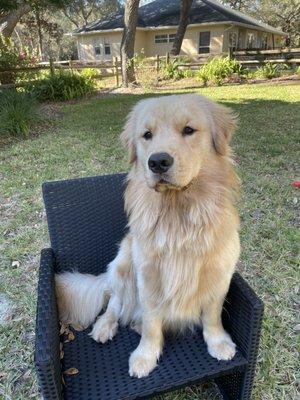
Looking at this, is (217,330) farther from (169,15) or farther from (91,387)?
(169,15)

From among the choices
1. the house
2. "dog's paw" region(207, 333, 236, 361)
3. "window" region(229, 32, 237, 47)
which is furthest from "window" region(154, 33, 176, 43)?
"dog's paw" region(207, 333, 236, 361)

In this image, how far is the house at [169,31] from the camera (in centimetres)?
2516

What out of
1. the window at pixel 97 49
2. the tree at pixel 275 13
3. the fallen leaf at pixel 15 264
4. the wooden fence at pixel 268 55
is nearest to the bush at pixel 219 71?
the wooden fence at pixel 268 55

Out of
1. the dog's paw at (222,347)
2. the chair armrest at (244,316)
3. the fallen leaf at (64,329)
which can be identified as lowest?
the fallen leaf at (64,329)

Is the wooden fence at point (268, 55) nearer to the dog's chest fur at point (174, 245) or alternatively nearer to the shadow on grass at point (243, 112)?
the shadow on grass at point (243, 112)

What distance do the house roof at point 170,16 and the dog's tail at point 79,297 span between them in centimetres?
2578

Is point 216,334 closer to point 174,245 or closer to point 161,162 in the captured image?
point 174,245

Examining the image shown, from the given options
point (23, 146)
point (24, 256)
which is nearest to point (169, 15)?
point (23, 146)

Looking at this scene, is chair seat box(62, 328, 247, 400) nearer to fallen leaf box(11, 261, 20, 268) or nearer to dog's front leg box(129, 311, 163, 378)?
dog's front leg box(129, 311, 163, 378)

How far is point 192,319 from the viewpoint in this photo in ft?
6.23

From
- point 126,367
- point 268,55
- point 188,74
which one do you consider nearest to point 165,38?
point 268,55

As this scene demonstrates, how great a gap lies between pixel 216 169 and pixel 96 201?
0.95 metres

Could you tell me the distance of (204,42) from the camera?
2581cm

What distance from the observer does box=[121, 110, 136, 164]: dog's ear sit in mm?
1933
